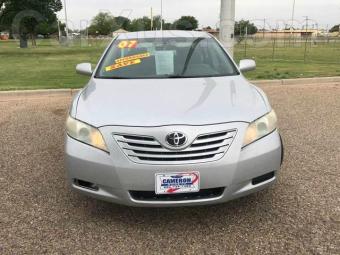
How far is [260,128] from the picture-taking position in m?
3.26

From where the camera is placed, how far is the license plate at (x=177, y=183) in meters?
2.96

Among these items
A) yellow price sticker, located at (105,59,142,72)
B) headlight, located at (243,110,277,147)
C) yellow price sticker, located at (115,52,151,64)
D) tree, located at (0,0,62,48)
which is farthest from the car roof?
tree, located at (0,0,62,48)

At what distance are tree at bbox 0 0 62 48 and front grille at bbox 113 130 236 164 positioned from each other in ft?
107

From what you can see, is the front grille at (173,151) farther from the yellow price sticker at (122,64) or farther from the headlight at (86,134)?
the yellow price sticker at (122,64)

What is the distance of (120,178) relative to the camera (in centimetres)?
302

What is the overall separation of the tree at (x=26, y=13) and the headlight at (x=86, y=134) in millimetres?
32007

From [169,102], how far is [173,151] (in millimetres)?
560

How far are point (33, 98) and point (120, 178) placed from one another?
21.7 feet

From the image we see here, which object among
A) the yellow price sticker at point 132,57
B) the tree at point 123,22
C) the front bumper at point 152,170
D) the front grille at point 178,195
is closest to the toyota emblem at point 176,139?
the front bumper at point 152,170

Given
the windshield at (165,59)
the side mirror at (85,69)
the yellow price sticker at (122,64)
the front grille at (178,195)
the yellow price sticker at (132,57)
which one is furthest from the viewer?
the side mirror at (85,69)

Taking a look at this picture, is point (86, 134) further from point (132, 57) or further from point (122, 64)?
point (132, 57)

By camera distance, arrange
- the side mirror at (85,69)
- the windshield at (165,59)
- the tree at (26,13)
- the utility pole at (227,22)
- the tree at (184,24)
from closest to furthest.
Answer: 1. the windshield at (165,59)
2. the side mirror at (85,69)
3. the utility pole at (227,22)
4. the tree at (26,13)
5. the tree at (184,24)

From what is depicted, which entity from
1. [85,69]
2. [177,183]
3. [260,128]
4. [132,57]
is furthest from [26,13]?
[177,183]

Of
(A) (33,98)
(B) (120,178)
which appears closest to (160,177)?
(B) (120,178)
